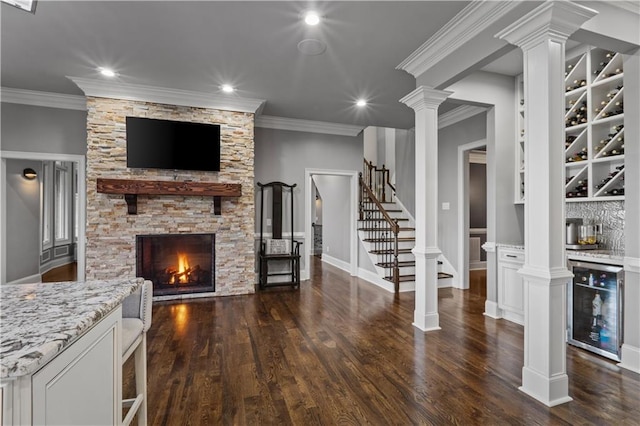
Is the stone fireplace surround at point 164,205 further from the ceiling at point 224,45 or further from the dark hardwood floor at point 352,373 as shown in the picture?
the dark hardwood floor at point 352,373

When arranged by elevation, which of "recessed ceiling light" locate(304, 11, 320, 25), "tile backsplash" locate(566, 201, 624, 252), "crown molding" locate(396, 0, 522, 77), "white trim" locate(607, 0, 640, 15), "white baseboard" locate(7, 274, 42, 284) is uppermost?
"recessed ceiling light" locate(304, 11, 320, 25)

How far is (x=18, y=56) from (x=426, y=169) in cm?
459

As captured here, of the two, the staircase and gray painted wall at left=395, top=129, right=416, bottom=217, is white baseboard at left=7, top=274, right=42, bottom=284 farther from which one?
gray painted wall at left=395, top=129, right=416, bottom=217

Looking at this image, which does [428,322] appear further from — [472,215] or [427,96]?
[472,215]

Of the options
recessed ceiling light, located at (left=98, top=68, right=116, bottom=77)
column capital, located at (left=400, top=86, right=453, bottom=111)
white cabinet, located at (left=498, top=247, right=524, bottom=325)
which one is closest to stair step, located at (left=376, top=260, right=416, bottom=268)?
white cabinet, located at (left=498, top=247, right=524, bottom=325)

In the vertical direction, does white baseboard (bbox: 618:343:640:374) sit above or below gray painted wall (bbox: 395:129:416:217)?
below

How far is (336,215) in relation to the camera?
7336 millimetres

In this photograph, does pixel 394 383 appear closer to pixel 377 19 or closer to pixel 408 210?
pixel 377 19

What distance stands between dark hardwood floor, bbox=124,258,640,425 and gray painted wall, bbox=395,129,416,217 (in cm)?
321

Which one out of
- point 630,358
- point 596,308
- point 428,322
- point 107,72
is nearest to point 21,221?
point 107,72

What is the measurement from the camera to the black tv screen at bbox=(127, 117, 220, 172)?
4.39 metres

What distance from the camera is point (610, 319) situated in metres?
2.72

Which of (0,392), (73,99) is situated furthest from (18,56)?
(0,392)

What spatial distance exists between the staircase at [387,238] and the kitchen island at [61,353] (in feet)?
14.0
